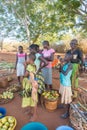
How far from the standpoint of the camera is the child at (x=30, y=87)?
2898 millimetres

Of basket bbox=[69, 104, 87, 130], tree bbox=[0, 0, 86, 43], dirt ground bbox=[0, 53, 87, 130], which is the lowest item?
dirt ground bbox=[0, 53, 87, 130]

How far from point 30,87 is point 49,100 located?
20.0 inches

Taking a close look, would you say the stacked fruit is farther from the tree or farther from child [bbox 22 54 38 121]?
the tree

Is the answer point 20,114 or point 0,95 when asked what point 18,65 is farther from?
point 20,114

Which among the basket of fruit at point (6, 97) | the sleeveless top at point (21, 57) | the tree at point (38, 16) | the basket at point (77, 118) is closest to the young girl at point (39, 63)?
the basket at point (77, 118)

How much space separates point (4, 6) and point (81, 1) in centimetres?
445

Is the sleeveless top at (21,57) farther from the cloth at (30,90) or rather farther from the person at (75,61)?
the person at (75,61)

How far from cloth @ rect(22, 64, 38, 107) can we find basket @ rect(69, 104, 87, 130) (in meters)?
0.67

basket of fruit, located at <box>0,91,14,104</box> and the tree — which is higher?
the tree

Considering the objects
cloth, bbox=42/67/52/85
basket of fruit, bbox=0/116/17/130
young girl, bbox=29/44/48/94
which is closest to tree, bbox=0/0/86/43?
cloth, bbox=42/67/52/85

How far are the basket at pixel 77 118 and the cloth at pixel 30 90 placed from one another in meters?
0.67

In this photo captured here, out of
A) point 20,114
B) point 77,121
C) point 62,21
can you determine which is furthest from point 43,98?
point 62,21

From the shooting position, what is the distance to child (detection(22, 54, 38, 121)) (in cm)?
290

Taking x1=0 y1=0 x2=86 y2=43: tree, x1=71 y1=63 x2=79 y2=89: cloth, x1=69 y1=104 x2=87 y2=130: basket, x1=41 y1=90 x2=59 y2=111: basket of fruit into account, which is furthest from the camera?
x1=0 y1=0 x2=86 y2=43: tree
